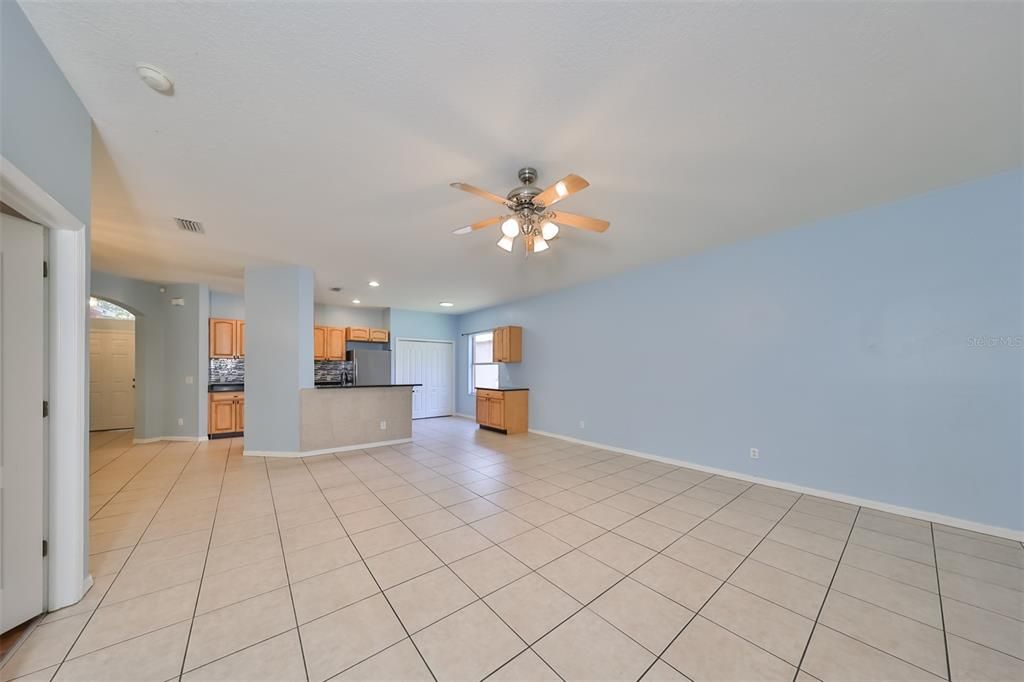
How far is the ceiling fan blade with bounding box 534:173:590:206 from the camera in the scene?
1879mm

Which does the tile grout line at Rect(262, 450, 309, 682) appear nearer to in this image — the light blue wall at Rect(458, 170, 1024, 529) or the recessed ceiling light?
the recessed ceiling light

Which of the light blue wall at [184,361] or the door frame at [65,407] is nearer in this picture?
the door frame at [65,407]

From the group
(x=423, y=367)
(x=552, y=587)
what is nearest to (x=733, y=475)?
(x=552, y=587)

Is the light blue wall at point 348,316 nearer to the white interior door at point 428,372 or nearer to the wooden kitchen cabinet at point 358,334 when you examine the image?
the wooden kitchen cabinet at point 358,334

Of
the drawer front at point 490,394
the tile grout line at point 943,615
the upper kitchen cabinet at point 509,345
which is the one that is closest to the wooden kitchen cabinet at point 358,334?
the drawer front at point 490,394

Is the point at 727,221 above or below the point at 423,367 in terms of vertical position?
above

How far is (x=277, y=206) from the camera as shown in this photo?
284 cm

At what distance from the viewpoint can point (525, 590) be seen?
1.90 m

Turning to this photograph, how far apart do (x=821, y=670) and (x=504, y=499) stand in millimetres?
2223

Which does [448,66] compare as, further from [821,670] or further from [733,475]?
[733,475]

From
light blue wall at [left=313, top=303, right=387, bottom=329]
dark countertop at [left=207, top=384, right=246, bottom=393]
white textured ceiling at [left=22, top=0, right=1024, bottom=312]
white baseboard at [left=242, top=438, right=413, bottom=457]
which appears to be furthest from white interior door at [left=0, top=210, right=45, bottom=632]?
light blue wall at [left=313, top=303, right=387, bottom=329]

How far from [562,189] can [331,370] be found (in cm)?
683

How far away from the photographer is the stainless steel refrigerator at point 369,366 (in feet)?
22.0

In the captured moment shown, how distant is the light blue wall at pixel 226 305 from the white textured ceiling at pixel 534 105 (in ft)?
10.4
